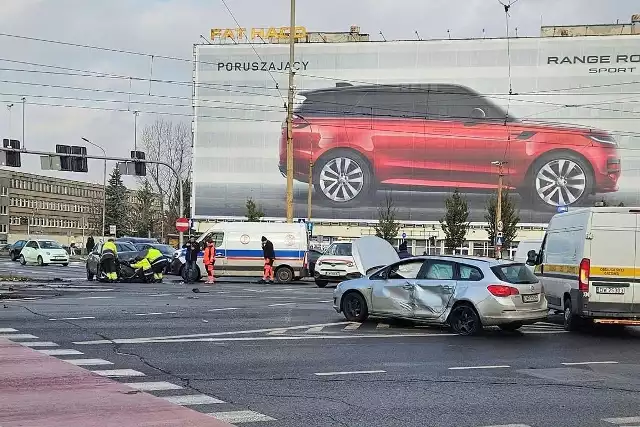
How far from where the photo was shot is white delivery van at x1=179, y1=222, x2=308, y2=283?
35000 millimetres

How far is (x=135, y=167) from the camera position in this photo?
43000 mm

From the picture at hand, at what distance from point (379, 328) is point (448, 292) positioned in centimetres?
Result: 153

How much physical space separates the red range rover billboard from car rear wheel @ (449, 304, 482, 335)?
63.1 metres

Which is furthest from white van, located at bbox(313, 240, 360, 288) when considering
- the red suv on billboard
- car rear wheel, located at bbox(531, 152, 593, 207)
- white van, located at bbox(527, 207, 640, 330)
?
car rear wheel, located at bbox(531, 152, 593, 207)

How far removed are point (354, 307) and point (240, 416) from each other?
31.3 ft

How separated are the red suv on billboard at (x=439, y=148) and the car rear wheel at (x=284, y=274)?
43.8 metres

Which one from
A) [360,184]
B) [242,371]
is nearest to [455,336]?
[242,371]

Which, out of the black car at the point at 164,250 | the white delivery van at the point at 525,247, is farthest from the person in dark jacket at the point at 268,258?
the white delivery van at the point at 525,247

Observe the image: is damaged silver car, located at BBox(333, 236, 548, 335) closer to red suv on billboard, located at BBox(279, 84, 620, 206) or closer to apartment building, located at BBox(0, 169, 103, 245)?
red suv on billboard, located at BBox(279, 84, 620, 206)

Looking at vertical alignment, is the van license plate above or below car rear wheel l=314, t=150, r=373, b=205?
below

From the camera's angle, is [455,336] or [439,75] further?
[439,75]

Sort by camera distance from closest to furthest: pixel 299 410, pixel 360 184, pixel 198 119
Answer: pixel 299 410, pixel 360 184, pixel 198 119

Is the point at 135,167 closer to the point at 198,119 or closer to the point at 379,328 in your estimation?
the point at 379,328

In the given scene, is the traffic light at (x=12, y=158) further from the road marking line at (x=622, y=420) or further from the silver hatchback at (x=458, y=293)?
the road marking line at (x=622, y=420)
